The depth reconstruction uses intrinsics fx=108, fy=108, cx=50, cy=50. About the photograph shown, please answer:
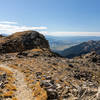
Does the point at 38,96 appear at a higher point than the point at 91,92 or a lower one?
lower

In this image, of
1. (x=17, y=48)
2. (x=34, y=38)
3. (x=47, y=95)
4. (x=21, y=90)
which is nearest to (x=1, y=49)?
(x=17, y=48)

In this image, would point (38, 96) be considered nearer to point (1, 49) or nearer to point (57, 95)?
point (57, 95)

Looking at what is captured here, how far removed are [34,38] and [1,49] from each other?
2551cm

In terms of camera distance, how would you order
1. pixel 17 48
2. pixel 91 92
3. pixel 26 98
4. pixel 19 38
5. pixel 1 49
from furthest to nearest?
1. pixel 19 38
2. pixel 17 48
3. pixel 1 49
4. pixel 26 98
5. pixel 91 92

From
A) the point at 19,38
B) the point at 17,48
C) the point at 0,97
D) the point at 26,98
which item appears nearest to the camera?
the point at 0,97

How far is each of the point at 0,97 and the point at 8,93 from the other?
139 centimetres

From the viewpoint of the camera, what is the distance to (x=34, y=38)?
265 feet

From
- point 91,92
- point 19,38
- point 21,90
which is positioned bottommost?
point 21,90

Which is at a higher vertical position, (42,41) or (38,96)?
(42,41)

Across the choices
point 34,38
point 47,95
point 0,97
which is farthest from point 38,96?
point 34,38

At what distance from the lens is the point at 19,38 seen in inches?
3086

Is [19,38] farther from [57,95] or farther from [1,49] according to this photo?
[57,95]

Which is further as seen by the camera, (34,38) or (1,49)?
(34,38)

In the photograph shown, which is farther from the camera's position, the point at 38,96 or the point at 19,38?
the point at 19,38
